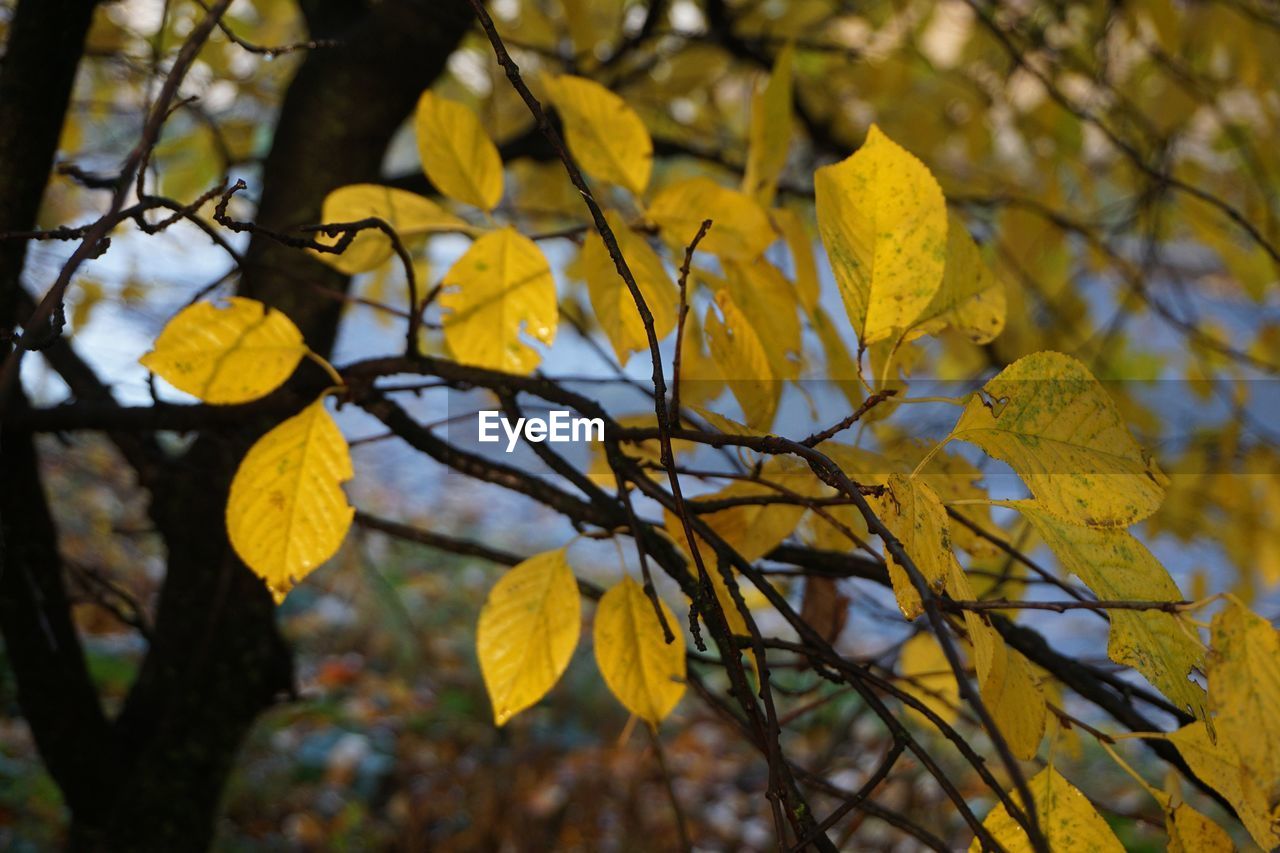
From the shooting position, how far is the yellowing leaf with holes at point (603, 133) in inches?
19.3

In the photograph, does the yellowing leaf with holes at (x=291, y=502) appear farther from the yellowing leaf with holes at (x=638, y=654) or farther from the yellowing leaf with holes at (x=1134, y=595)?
the yellowing leaf with holes at (x=1134, y=595)

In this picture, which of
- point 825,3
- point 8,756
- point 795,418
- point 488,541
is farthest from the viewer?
point 488,541

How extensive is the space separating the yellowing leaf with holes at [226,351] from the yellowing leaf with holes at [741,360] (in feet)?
0.61

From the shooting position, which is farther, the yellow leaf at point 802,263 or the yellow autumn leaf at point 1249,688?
the yellow leaf at point 802,263

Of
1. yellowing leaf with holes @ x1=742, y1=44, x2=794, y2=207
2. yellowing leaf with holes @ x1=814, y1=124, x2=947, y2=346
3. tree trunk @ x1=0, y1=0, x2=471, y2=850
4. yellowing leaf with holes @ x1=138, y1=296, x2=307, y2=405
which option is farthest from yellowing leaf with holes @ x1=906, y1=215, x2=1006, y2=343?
tree trunk @ x1=0, y1=0, x2=471, y2=850

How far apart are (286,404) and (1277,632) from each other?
441mm

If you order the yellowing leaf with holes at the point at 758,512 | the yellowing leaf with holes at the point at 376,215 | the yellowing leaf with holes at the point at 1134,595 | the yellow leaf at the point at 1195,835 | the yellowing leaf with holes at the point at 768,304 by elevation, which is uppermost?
the yellowing leaf with holes at the point at 376,215

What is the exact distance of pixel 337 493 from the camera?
1.34 ft

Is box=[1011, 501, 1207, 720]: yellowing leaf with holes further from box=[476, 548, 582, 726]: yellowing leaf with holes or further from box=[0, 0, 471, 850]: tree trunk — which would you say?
box=[0, 0, 471, 850]: tree trunk

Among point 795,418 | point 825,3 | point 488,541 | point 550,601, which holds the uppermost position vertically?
point 825,3

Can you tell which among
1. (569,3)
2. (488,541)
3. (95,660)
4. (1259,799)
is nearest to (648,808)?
(95,660)

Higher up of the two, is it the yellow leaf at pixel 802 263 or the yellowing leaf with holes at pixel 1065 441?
the yellow leaf at pixel 802 263

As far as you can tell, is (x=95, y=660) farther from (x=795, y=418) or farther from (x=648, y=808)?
(x=795, y=418)

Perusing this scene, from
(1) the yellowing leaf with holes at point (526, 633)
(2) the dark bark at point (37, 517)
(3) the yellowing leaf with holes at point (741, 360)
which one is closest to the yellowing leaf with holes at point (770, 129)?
(3) the yellowing leaf with holes at point (741, 360)
